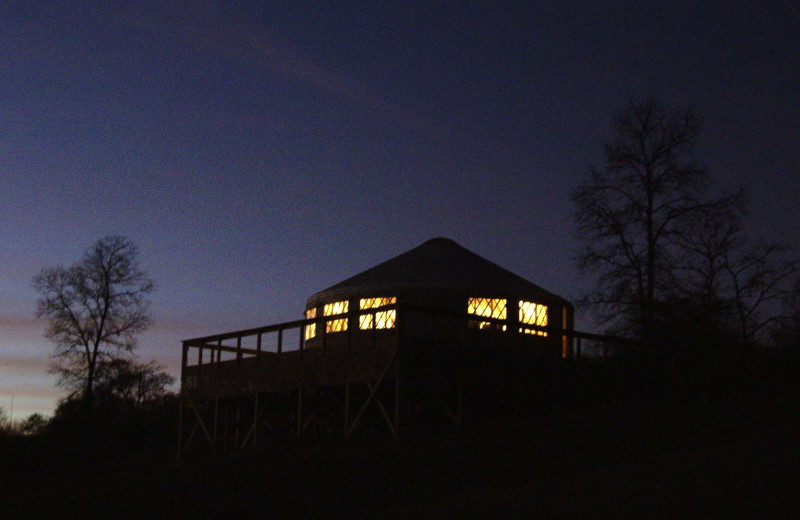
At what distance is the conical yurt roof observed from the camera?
23.2 metres

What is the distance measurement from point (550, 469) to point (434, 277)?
11.6 metres

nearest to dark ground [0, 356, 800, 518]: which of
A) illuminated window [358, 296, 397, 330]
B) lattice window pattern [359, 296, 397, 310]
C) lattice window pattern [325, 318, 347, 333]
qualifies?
illuminated window [358, 296, 397, 330]

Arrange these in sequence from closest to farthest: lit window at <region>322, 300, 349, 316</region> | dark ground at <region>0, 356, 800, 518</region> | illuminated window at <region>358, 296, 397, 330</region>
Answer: dark ground at <region>0, 356, 800, 518</region> → illuminated window at <region>358, 296, 397, 330</region> → lit window at <region>322, 300, 349, 316</region>

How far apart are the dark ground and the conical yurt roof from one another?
4.85 m

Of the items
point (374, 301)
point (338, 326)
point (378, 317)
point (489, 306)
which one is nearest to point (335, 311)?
point (374, 301)

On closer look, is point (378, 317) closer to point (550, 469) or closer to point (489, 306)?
point (489, 306)

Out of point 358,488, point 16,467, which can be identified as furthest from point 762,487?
point 16,467

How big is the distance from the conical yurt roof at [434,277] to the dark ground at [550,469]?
4851 mm

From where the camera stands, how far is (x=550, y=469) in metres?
12.2

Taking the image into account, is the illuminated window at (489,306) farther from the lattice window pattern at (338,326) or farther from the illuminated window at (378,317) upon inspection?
the lattice window pattern at (338,326)

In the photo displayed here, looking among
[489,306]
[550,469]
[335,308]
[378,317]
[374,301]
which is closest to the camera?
[550,469]

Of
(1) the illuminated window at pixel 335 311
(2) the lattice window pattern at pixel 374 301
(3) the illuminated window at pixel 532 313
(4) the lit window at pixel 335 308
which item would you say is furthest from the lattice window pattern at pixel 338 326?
(3) the illuminated window at pixel 532 313

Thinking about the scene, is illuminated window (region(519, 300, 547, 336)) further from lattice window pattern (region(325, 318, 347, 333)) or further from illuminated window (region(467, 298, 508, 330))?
lattice window pattern (region(325, 318, 347, 333))

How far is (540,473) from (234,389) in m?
9.76
